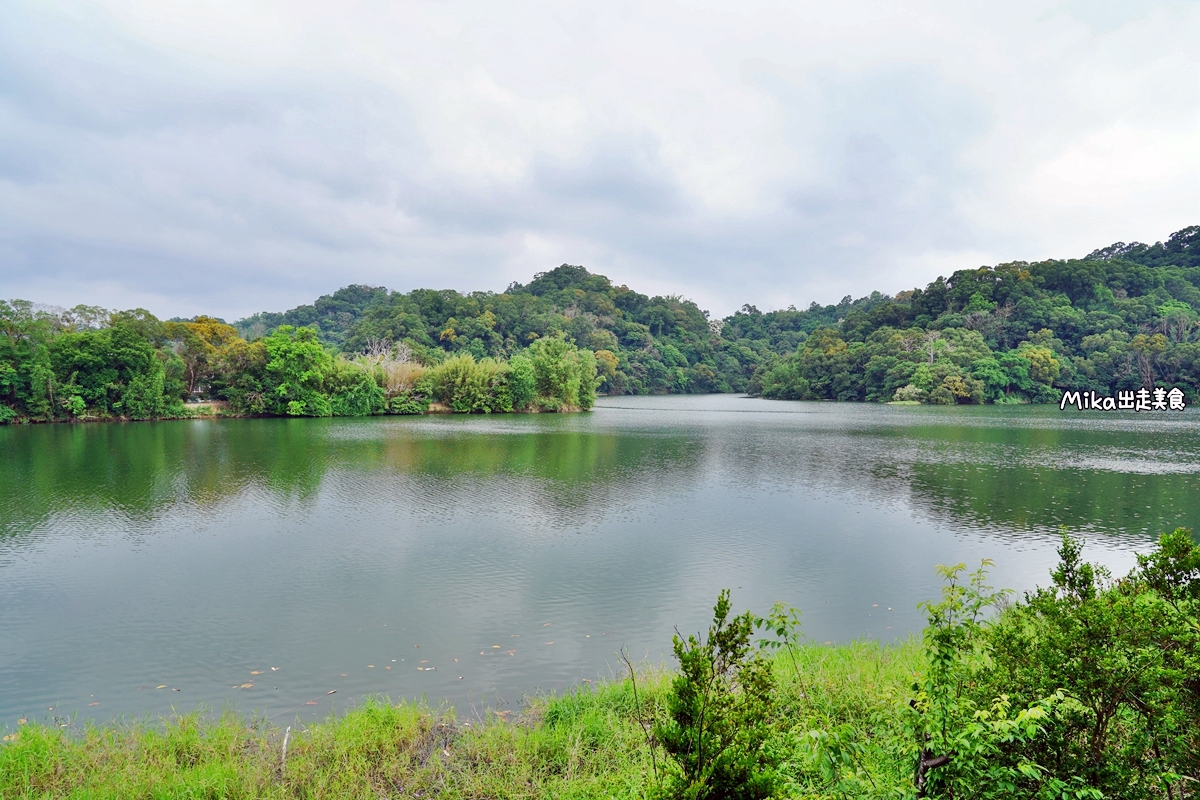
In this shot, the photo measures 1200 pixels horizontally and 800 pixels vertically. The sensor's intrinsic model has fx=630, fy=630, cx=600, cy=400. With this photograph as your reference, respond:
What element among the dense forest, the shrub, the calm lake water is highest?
the dense forest

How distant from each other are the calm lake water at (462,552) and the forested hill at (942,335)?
38.3 meters

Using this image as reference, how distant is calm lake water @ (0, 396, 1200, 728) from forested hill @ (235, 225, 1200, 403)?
38.3 m

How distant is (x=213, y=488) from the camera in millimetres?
15531

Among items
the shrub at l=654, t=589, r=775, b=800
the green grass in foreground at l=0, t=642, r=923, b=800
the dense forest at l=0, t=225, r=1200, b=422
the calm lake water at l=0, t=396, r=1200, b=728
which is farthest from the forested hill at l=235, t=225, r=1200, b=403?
the shrub at l=654, t=589, r=775, b=800

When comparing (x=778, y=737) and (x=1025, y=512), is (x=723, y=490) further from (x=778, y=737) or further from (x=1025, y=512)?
(x=778, y=737)

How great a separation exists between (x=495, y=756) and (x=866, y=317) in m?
81.3

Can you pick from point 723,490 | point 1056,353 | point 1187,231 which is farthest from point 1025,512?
point 1187,231

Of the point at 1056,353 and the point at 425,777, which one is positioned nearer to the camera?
the point at 425,777

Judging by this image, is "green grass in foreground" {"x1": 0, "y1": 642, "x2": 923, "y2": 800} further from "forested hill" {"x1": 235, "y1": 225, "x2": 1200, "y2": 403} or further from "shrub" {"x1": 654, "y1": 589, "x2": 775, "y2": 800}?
"forested hill" {"x1": 235, "y1": 225, "x2": 1200, "y2": 403}

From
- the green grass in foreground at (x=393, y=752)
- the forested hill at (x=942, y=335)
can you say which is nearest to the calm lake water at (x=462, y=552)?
the green grass in foreground at (x=393, y=752)

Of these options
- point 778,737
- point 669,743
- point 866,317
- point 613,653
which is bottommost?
point 613,653

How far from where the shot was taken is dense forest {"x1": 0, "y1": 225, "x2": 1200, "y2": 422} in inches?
1407

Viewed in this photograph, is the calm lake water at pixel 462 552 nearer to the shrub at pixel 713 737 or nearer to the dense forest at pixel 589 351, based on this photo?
the shrub at pixel 713 737

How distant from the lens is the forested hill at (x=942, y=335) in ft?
182
